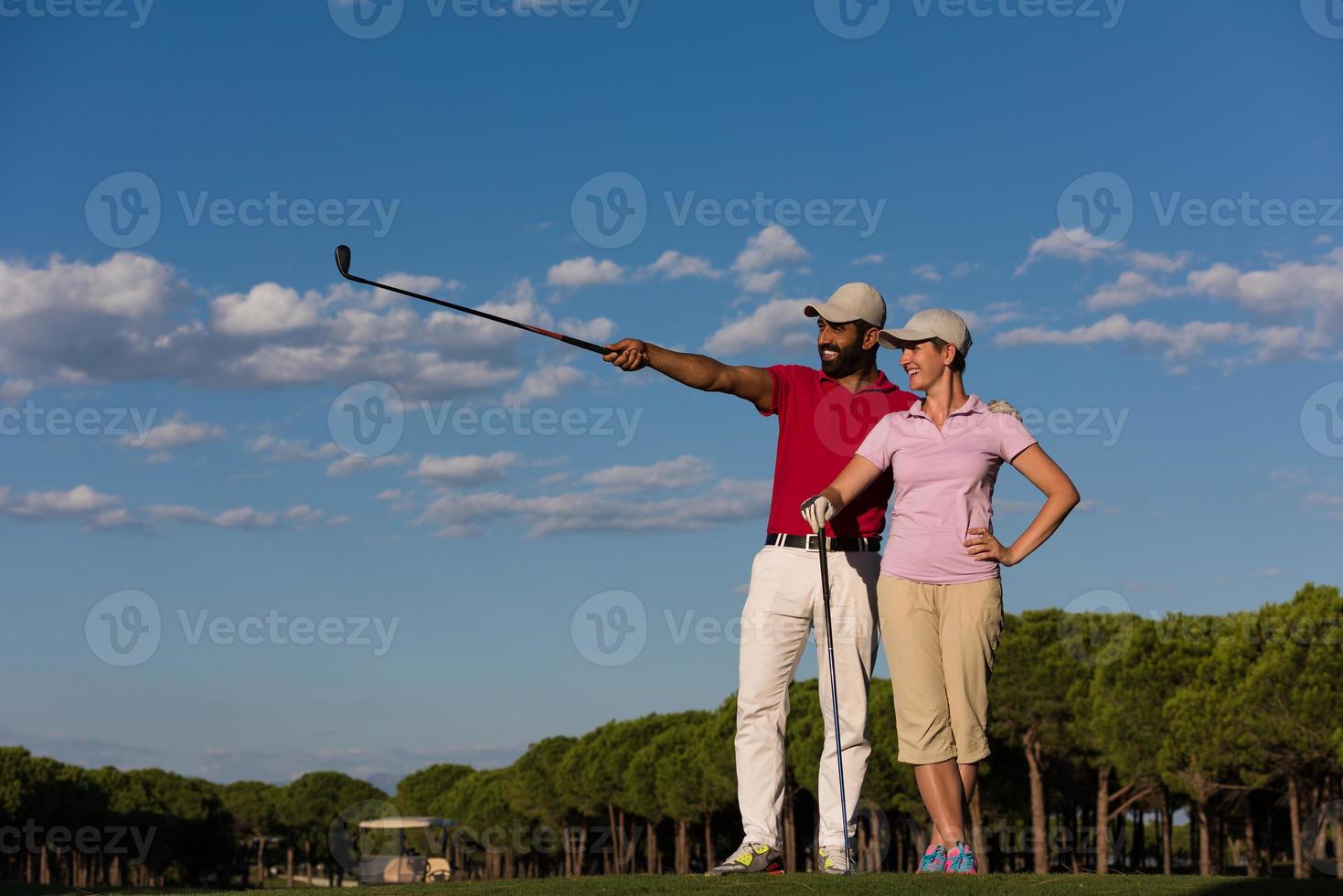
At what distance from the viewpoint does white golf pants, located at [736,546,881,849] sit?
823 cm

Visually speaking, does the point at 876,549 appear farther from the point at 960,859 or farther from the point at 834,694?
the point at 960,859

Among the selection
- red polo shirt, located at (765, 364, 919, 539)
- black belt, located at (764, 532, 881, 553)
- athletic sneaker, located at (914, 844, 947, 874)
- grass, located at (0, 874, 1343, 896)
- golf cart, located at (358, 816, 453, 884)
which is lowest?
golf cart, located at (358, 816, 453, 884)

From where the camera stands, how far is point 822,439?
8.40 meters

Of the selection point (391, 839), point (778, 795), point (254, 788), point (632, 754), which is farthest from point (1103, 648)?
point (254, 788)

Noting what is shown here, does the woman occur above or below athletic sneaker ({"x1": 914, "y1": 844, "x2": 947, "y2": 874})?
above

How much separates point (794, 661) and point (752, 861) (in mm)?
1188

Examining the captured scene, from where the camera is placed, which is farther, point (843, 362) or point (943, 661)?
point (843, 362)

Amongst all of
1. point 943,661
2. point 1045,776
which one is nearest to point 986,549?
point 943,661

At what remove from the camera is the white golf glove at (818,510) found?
7.66 m

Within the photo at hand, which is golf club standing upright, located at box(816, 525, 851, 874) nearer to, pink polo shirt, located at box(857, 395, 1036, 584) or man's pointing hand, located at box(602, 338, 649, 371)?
pink polo shirt, located at box(857, 395, 1036, 584)

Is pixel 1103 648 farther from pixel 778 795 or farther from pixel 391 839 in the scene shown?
pixel 391 839

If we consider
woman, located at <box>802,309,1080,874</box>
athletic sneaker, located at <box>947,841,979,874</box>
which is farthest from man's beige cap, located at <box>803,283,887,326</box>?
athletic sneaker, located at <box>947,841,979,874</box>

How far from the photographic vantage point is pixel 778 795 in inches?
331

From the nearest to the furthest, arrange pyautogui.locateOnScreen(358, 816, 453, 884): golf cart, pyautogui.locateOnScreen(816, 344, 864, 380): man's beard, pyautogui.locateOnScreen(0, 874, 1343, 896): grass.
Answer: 1. pyautogui.locateOnScreen(0, 874, 1343, 896): grass
2. pyautogui.locateOnScreen(816, 344, 864, 380): man's beard
3. pyautogui.locateOnScreen(358, 816, 453, 884): golf cart
